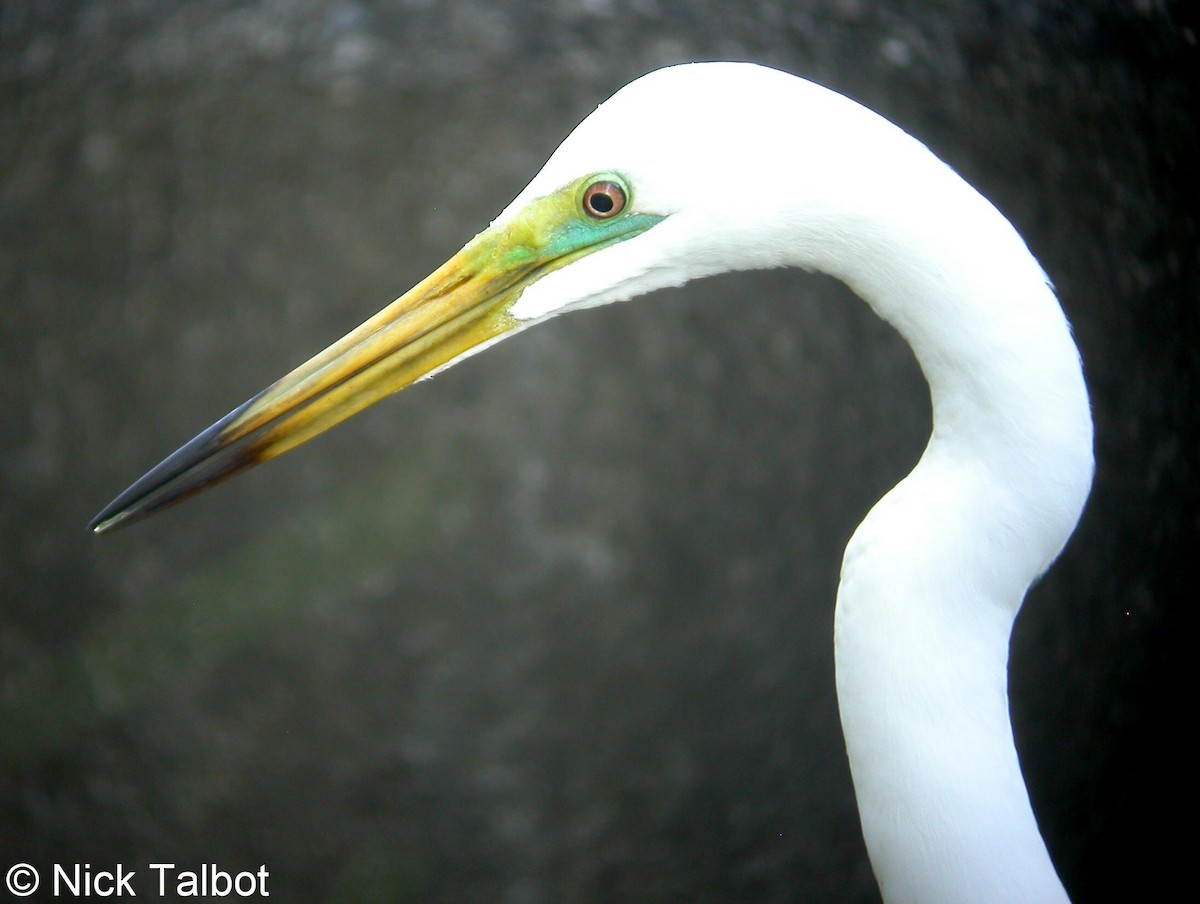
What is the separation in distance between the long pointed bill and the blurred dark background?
660 mm

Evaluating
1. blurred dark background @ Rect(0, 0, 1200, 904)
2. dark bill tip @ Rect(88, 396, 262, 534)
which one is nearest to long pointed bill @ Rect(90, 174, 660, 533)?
dark bill tip @ Rect(88, 396, 262, 534)

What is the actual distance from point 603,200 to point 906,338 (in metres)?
0.17

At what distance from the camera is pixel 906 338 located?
0.56m

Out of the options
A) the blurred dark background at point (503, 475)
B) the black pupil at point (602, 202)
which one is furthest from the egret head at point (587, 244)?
the blurred dark background at point (503, 475)

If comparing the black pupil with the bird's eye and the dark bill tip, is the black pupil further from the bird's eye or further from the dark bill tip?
the dark bill tip

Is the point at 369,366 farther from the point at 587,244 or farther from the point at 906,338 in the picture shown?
the point at 906,338

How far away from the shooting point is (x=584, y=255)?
1.86 ft

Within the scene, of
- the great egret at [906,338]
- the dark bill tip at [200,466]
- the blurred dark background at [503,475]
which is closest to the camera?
the great egret at [906,338]

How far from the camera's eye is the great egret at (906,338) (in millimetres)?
506

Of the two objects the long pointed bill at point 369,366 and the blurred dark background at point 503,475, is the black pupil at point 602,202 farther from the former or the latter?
the blurred dark background at point 503,475

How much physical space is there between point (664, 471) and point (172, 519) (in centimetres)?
61

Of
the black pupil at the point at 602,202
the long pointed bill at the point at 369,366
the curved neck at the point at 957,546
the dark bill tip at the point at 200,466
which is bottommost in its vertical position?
the curved neck at the point at 957,546

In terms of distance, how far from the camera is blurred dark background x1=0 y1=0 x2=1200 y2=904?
3.66ft

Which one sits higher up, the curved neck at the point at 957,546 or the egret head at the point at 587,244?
the egret head at the point at 587,244
